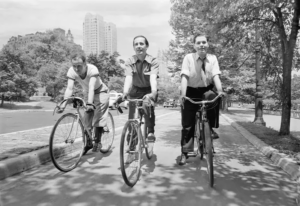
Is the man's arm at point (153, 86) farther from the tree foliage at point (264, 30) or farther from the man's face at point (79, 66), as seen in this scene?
the tree foliage at point (264, 30)

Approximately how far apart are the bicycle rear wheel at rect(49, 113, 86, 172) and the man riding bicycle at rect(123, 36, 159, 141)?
0.89m

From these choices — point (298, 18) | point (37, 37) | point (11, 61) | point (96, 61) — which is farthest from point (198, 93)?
point (37, 37)

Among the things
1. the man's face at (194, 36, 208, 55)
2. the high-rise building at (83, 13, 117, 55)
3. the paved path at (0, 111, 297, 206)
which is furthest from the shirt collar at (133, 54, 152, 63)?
the high-rise building at (83, 13, 117, 55)

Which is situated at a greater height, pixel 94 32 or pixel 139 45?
pixel 94 32

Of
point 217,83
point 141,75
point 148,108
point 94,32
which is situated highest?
point 94,32

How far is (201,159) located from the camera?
16.0ft

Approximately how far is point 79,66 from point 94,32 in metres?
101

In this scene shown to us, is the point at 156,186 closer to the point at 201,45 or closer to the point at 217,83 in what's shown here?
the point at 217,83

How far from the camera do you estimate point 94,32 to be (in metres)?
100

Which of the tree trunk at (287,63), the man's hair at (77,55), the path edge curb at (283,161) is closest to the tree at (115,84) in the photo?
the tree trunk at (287,63)

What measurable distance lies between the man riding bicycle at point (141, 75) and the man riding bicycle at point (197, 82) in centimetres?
49

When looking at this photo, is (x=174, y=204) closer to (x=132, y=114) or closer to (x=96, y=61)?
(x=132, y=114)

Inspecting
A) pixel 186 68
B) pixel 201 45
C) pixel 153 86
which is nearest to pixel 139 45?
pixel 153 86

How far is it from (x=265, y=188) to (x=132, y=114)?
6.97 ft
